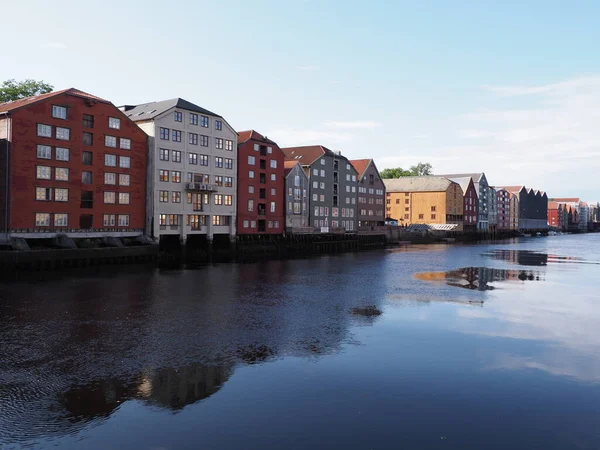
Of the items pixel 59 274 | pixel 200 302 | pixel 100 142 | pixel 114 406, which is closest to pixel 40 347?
pixel 114 406

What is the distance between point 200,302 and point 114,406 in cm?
1984

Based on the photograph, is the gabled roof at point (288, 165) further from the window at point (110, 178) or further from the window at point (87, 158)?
the window at point (87, 158)

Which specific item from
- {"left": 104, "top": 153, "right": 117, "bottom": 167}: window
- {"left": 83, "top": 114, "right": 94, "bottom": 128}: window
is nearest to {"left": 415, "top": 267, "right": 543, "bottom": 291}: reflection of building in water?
{"left": 104, "top": 153, "right": 117, "bottom": 167}: window

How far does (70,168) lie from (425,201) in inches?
4881

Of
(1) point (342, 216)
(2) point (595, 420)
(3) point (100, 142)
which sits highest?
(3) point (100, 142)

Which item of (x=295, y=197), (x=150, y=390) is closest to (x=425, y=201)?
(x=295, y=197)

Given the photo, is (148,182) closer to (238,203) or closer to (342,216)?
(238,203)

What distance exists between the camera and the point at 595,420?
603 inches

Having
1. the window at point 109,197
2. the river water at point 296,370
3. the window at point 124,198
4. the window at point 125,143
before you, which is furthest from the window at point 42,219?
the river water at point 296,370

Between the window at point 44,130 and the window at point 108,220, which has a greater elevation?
the window at point 44,130

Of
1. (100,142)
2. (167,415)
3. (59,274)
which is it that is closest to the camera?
(167,415)

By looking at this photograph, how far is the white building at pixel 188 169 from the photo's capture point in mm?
74312

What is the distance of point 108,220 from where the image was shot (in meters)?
67.9

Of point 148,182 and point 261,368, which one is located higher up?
point 148,182
